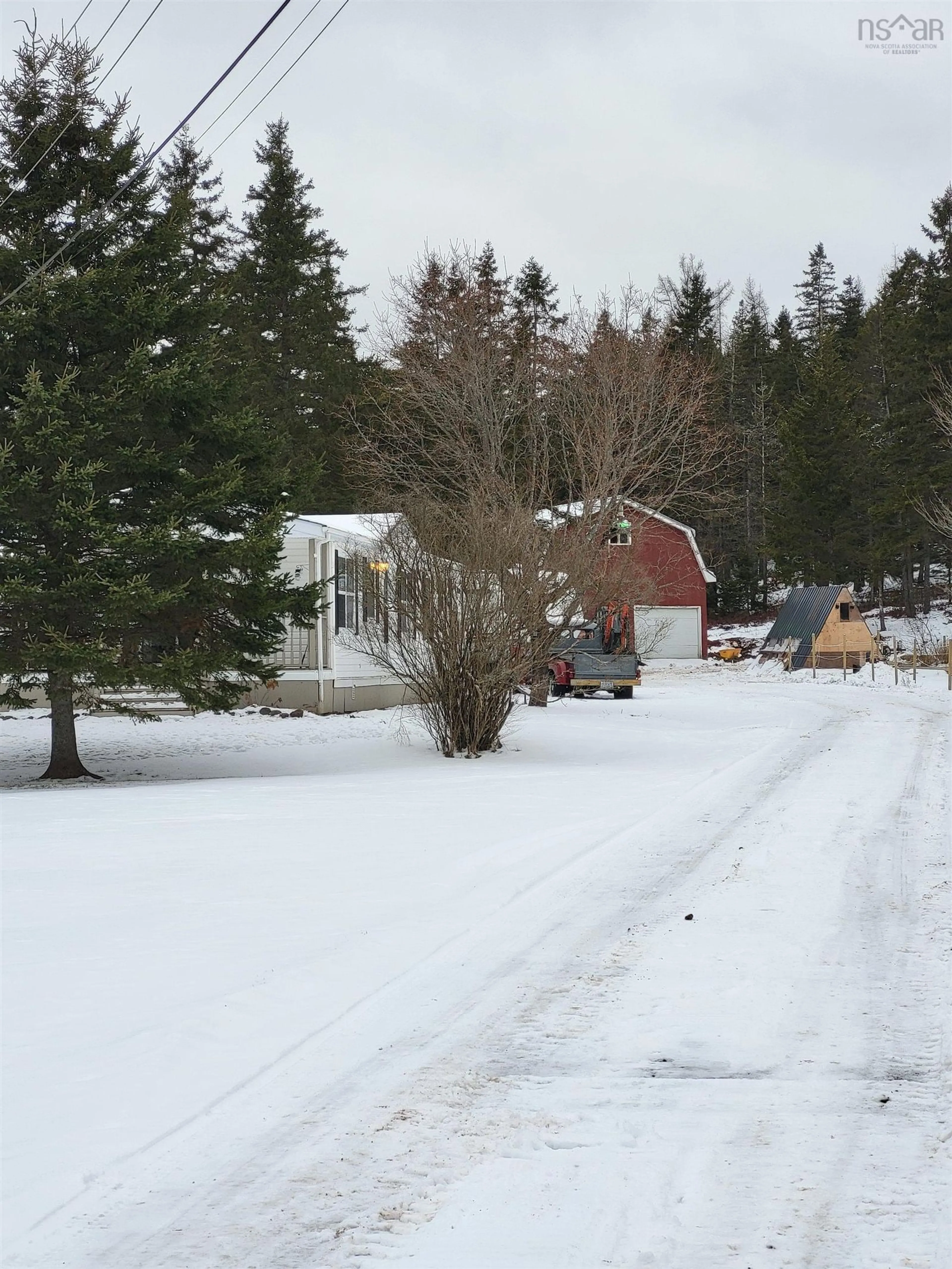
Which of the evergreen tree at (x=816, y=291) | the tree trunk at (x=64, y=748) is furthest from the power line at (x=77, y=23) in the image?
the evergreen tree at (x=816, y=291)

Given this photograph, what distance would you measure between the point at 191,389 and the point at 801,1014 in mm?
11115

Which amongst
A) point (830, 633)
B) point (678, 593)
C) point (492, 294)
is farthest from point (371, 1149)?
point (678, 593)

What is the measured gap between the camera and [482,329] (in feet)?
86.5

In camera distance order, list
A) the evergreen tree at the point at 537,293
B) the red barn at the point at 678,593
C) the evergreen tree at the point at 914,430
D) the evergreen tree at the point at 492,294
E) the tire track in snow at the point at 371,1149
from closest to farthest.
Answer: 1. the tire track in snow at the point at 371,1149
2. the evergreen tree at the point at 492,294
3. the evergreen tree at the point at 914,430
4. the red barn at the point at 678,593
5. the evergreen tree at the point at 537,293

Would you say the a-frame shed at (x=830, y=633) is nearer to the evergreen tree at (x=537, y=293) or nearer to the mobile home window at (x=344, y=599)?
the evergreen tree at (x=537, y=293)

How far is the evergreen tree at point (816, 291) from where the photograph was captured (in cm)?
7688

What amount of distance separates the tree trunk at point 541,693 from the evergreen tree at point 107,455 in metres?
6.45

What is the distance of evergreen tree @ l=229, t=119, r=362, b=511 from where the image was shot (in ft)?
132

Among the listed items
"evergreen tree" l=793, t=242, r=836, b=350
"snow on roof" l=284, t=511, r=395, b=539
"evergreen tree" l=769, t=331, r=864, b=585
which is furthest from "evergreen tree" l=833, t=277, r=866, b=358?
"snow on roof" l=284, t=511, r=395, b=539

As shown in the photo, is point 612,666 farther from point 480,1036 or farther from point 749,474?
point 749,474

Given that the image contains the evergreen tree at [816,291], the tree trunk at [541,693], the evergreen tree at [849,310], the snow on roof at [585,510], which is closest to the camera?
the tree trunk at [541,693]

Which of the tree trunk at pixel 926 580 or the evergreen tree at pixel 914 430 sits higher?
the evergreen tree at pixel 914 430

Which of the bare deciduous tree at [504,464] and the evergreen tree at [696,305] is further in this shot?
the evergreen tree at [696,305]

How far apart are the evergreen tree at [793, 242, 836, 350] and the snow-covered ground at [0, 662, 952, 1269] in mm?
72275
